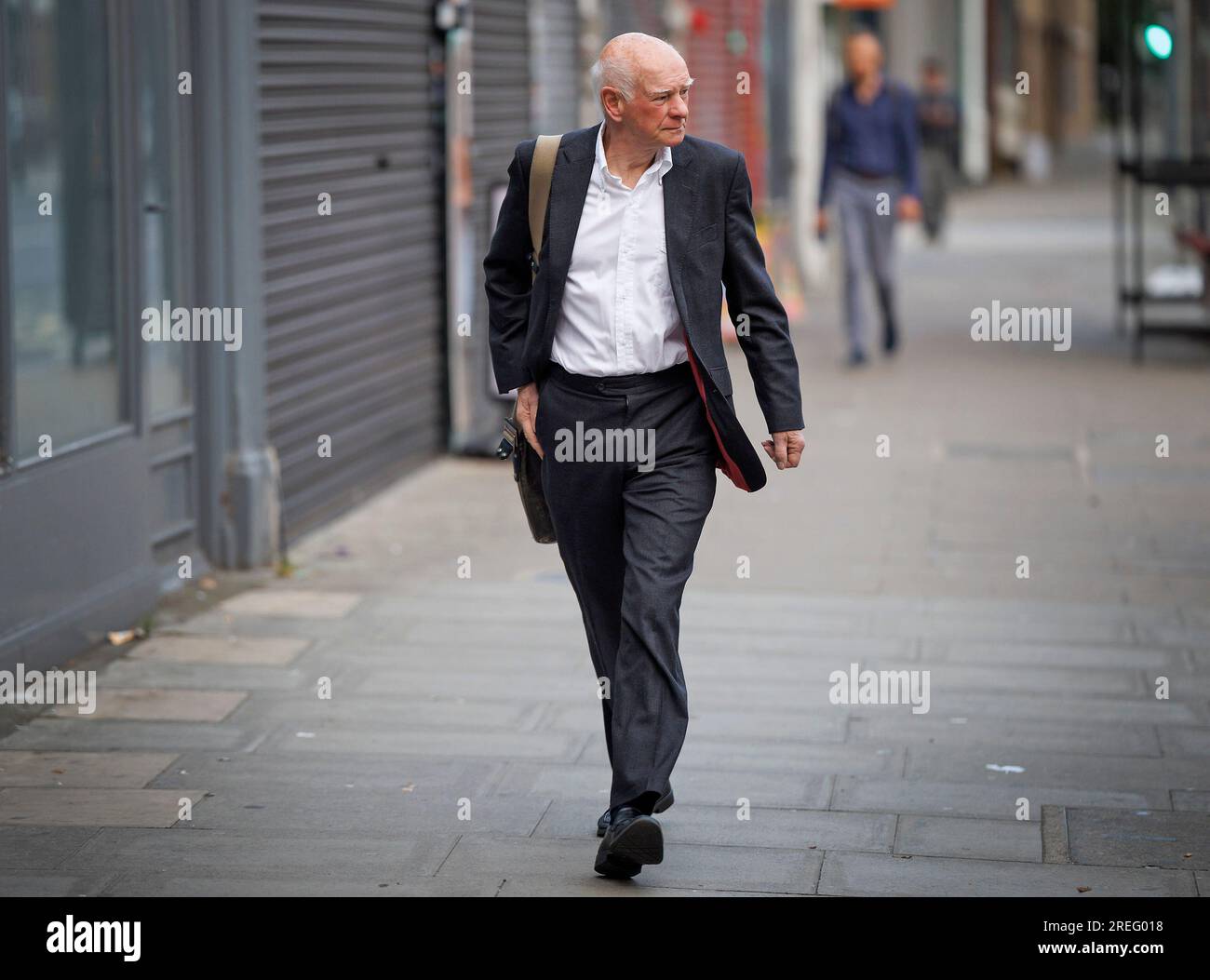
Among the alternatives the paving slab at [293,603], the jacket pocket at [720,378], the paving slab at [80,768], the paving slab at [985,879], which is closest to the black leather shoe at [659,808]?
the paving slab at [985,879]

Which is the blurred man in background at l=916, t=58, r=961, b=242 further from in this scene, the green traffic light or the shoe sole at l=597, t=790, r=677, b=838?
the shoe sole at l=597, t=790, r=677, b=838

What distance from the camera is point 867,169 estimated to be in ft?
43.9

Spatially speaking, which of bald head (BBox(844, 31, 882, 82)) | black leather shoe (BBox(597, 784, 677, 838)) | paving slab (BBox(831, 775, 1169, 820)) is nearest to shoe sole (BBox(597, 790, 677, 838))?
black leather shoe (BBox(597, 784, 677, 838))

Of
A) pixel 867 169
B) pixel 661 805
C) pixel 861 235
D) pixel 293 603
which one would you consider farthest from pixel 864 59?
pixel 661 805

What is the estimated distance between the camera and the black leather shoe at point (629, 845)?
440cm

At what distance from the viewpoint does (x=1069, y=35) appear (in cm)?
5538

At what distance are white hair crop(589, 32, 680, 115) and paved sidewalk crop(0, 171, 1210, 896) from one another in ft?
5.79

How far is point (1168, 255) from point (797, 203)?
5.67 meters

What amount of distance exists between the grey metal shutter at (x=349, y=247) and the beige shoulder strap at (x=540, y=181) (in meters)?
3.60

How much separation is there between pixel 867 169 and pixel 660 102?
9218 mm

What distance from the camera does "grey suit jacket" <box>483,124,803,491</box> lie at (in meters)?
4.52
